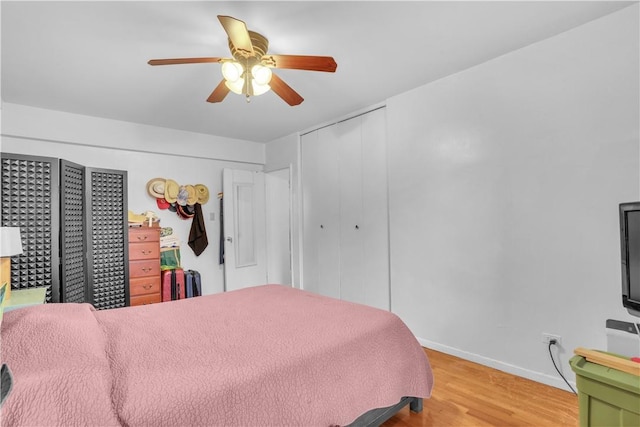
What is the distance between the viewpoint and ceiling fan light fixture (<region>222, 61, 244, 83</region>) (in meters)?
1.98

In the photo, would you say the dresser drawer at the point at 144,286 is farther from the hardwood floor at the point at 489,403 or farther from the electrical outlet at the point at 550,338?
the electrical outlet at the point at 550,338

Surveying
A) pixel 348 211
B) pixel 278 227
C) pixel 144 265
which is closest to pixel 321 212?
pixel 348 211

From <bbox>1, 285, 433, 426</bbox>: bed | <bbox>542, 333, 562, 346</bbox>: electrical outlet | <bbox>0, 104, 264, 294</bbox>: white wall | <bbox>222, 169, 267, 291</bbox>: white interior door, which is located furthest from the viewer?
<bbox>222, 169, 267, 291</bbox>: white interior door

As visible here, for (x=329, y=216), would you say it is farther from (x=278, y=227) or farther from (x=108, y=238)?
(x=108, y=238)

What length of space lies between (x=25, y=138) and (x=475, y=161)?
4.60 metres

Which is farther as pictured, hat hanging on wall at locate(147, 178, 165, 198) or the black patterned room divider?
hat hanging on wall at locate(147, 178, 165, 198)

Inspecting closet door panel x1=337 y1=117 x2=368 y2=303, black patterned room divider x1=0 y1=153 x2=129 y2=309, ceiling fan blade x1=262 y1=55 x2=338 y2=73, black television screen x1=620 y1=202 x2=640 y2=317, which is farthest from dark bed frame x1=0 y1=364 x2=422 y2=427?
black patterned room divider x1=0 y1=153 x2=129 y2=309

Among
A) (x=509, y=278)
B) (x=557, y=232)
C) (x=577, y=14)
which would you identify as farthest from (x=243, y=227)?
(x=577, y=14)

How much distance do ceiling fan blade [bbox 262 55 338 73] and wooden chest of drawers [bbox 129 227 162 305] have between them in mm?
2920

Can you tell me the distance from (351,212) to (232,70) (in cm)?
224

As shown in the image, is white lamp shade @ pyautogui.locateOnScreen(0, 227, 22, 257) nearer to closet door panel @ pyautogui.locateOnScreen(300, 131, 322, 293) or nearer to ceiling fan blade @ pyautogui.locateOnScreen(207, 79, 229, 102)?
ceiling fan blade @ pyautogui.locateOnScreen(207, 79, 229, 102)

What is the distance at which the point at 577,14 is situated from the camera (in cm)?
203

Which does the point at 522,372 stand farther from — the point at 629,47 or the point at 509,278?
the point at 629,47

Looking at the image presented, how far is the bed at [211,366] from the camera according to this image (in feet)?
3.19
